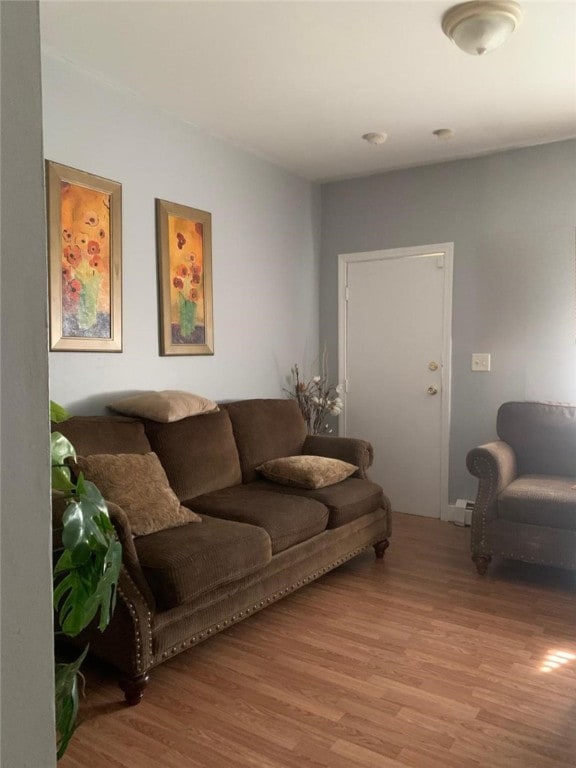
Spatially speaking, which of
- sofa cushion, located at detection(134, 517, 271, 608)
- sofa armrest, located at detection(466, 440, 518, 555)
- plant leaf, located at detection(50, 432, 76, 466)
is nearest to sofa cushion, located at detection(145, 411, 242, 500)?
sofa cushion, located at detection(134, 517, 271, 608)

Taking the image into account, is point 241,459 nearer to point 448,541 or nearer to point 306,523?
point 306,523

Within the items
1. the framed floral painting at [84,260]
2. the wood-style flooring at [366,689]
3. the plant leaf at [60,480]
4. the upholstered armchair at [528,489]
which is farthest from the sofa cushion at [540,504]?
the plant leaf at [60,480]

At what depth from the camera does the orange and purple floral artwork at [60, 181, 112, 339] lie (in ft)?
9.30

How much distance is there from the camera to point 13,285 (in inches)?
24.5

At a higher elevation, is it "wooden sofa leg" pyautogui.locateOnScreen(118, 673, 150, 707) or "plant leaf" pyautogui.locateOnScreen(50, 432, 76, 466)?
"plant leaf" pyautogui.locateOnScreen(50, 432, 76, 466)

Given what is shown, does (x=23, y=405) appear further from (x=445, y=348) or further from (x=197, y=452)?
(x=445, y=348)

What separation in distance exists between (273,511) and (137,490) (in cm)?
66

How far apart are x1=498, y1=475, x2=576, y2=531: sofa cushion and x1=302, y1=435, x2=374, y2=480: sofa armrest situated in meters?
0.79

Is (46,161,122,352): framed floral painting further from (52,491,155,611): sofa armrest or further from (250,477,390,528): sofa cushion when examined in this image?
(250,477,390,528): sofa cushion

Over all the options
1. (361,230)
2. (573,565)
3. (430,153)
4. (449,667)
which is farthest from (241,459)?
(430,153)

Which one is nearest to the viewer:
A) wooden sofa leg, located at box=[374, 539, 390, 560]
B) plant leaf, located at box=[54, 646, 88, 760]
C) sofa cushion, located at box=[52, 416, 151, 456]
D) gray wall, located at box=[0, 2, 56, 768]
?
gray wall, located at box=[0, 2, 56, 768]

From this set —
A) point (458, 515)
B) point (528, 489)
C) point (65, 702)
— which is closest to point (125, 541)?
point (65, 702)

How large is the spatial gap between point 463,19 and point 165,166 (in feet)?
5.67

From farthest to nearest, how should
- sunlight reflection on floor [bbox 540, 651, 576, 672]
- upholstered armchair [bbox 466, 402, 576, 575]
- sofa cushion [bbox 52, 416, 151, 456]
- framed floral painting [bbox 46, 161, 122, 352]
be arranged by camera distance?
1. upholstered armchair [bbox 466, 402, 576, 575]
2. framed floral painting [bbox 46, 161, 122, 352]
3. sofa cushion [bbox 52, 416, 151, 456]
4. sunlight reflection on floor [bbox 540, 651, 576, 672]
